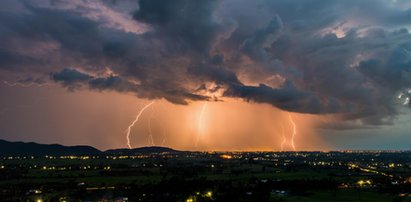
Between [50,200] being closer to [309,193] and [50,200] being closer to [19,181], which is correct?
[19,181]

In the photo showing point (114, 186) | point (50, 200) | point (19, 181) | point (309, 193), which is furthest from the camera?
point (19, 181)

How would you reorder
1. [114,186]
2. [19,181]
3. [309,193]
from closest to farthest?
[309,193], [114,186], [19,181]

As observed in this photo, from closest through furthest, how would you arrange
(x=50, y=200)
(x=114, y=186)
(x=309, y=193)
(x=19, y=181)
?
(x=50, y=200) → (x=309, y=193) → (x=114, y=186) → (x=19, y=181)

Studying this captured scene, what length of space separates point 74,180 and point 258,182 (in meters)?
76.7

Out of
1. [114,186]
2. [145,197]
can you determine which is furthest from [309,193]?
[114,186]

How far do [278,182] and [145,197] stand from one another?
6228 cm

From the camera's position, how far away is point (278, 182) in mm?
170375

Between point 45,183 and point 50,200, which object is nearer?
point 50,200

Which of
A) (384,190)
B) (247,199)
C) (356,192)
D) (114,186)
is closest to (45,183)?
(114,186)

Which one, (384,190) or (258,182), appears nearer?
(384,190)

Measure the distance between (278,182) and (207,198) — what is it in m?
50.9

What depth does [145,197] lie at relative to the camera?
132375mm

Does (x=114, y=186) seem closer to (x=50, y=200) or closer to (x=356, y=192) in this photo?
(x=50, y=200)

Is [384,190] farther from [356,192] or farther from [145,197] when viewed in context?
[145,197]
